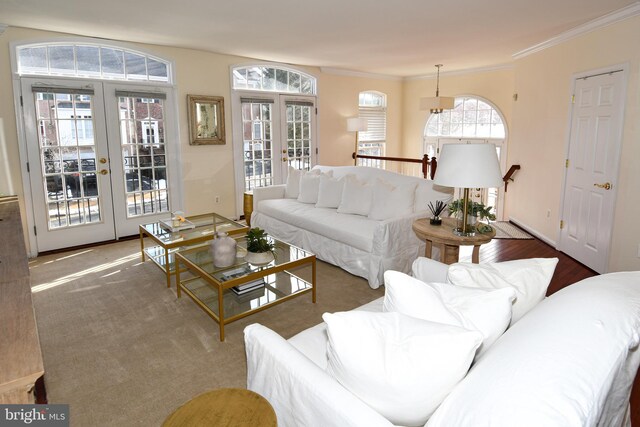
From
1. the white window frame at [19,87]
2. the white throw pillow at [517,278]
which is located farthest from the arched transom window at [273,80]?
the white throw pillow at [517,278]

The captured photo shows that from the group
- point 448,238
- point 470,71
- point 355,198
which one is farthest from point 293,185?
point 470,71

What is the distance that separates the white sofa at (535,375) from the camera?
37.2 inches

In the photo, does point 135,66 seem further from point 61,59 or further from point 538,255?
point 538,255

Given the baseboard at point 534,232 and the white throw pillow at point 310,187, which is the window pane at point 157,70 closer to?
the white throw pillow at point 310,187

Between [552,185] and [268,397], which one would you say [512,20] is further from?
[268,397]

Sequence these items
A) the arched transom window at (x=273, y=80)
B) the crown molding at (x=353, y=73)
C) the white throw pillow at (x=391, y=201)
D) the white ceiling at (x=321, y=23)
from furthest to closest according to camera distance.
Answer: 1. the crown molding at (x=353, y=73)
2. the arched transom window at (x=273, y=80)
3. the white throw pillow at (x=391, y=201)
4. the white ceiling at (x=321, y=23)

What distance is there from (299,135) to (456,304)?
219 inches

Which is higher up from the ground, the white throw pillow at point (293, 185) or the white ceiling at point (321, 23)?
the white ceiling at point (321, 23)

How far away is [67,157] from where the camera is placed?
4656 millimetres

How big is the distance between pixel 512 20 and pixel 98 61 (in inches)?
180

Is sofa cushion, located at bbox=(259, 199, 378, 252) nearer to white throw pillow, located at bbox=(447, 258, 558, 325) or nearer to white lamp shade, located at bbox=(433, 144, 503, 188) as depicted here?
white lamp shade, located at bbox=(433, 144, 503, 188)

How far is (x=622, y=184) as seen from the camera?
3734 mm

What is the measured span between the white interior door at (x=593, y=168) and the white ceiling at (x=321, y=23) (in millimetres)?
742

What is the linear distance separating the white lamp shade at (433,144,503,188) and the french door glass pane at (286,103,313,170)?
13.7 feet
